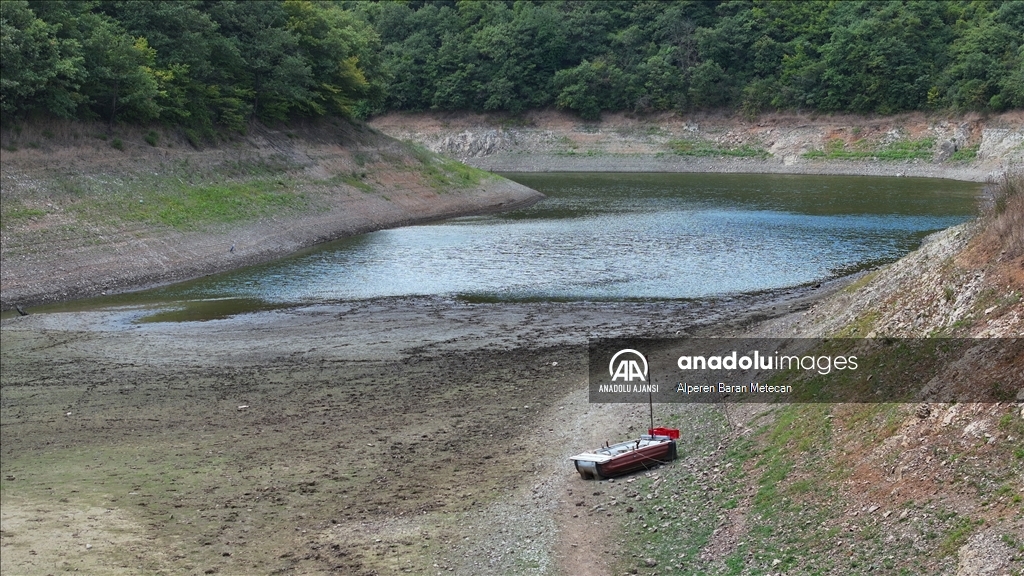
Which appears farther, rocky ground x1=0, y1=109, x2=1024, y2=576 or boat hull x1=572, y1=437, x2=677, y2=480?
boat hull x1=572, y1=437, x2=677, y2=480

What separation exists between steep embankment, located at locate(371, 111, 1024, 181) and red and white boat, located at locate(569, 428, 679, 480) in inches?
3034

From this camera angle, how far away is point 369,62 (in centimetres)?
8856

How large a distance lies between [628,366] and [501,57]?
363 feet

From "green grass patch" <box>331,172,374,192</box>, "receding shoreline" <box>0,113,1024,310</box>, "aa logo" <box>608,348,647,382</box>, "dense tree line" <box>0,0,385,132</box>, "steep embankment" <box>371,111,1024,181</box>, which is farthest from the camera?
"steep embankment" <box>371,111,1024,181</box>

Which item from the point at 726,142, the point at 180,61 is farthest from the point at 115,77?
the point at 726,142

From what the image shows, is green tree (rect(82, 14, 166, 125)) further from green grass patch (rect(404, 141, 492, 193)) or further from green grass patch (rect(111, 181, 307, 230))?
green grass patch (rect(404, 141, 492, 193))

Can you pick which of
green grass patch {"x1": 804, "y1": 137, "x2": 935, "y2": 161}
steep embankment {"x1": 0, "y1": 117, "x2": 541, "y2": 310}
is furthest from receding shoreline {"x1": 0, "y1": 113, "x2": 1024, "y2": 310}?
green grass patch {"x1": 804, "y1": 137, "x2": 935, "y2": 161}

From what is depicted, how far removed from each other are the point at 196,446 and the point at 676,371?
37.3ft

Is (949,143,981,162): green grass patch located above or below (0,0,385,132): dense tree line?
below

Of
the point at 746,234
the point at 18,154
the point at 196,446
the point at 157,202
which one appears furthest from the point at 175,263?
the point at 746,234

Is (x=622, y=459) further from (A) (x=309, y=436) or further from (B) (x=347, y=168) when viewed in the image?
(B) (x=347, y=168)

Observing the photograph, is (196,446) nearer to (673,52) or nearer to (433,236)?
(433,236)

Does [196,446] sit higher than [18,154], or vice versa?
[18,154]

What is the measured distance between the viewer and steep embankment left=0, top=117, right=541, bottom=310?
139 ft
